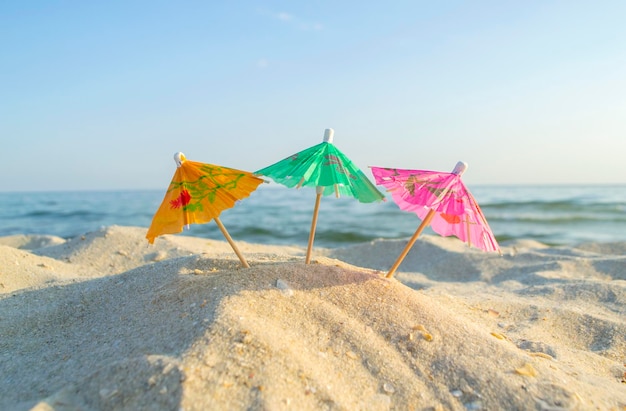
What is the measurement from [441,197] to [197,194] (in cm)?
143

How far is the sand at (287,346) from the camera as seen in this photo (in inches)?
76.6

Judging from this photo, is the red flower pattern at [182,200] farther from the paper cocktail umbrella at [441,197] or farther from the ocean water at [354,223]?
the ocean water at [354,223]

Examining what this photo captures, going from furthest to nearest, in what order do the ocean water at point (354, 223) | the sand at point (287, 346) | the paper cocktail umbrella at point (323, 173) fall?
the ocean water at point (354, 223)
the paper cocktail umbrella at point (323, 173)
the sand at point (287, 346)

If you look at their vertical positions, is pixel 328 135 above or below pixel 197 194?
above

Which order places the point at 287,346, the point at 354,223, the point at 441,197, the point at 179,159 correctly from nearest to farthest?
the point at 287,346
the point at 441,197
the point at 179,159
the point at 354,223

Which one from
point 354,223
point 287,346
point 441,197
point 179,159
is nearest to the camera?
point 287,346

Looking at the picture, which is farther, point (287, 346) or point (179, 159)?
point (179, 159)

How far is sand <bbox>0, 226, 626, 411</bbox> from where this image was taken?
1945mm

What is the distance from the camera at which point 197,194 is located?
8.66 ft

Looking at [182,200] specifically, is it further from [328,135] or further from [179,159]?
[328,135]

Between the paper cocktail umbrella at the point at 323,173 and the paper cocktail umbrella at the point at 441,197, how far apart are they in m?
0.12

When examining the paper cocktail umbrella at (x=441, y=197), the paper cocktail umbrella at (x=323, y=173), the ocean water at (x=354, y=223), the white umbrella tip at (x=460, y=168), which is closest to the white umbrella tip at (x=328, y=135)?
the paper cocktail umbrella at (x=323, y=173)

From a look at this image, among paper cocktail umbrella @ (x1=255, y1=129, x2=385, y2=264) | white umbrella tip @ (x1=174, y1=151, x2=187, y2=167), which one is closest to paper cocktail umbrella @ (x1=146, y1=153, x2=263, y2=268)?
white umbrella tip @ (x1=174, y1=151, x2=187, y2=167)

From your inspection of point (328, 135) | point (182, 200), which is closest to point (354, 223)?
point (328, 135)
